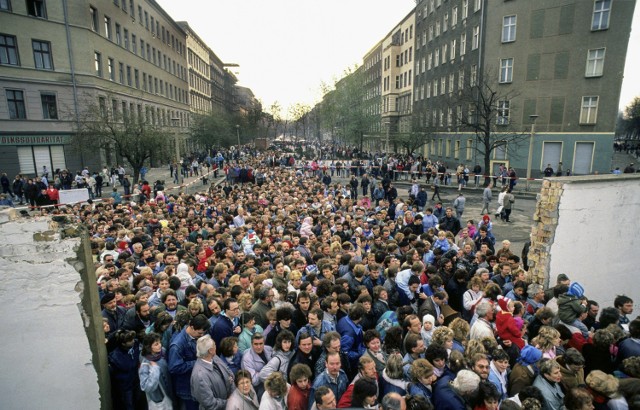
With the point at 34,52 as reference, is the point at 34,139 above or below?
below

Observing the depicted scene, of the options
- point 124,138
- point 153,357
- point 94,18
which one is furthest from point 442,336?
point 94,18

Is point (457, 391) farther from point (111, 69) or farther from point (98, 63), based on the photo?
point (111, 69)

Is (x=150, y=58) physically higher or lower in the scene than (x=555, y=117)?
higher

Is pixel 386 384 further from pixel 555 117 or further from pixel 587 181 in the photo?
pixel 555 117

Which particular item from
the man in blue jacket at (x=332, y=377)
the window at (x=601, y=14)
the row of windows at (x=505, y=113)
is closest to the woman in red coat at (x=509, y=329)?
the man in blue jacket at (x=332, y=377)

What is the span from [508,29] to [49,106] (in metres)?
37.1

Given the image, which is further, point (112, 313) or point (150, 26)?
point (150, 26)

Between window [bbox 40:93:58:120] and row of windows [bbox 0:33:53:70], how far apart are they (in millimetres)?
1968

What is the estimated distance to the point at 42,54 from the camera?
27.0 meters

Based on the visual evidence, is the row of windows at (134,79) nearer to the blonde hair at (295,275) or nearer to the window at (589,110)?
the blonde hair at (295,275)

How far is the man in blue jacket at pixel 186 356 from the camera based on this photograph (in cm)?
430

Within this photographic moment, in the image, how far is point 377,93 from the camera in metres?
67.5

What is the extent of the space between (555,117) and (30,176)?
40.2 m

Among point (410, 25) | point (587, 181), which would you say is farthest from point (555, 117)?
point (410, 25)
